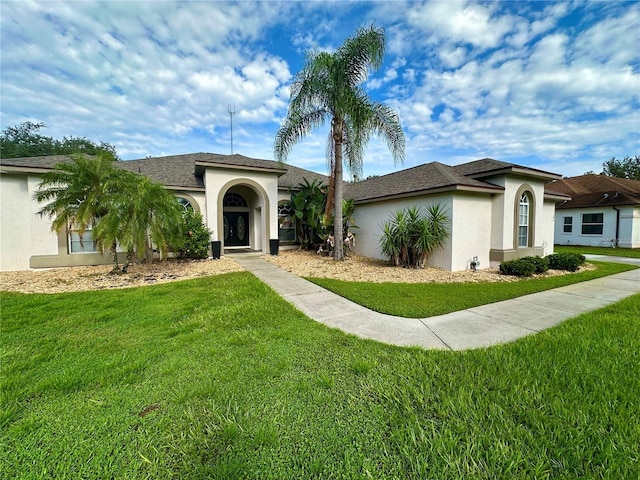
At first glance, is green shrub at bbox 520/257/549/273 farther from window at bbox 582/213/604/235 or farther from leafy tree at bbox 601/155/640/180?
leafy tree at bbox 601/155/640/180

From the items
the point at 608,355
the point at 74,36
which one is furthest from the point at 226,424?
the point at 74,36

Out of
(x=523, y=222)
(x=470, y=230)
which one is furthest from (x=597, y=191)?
(x=470, y=230)

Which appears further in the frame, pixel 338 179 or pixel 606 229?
pixel 606 229

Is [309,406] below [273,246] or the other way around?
below

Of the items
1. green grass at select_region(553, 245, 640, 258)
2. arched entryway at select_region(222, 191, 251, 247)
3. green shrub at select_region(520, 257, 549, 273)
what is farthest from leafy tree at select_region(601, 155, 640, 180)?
arched entryway at select_region(222, 191, 251, 247)

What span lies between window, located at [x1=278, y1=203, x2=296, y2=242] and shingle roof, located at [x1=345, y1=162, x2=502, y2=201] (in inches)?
167

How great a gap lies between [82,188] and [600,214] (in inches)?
1249

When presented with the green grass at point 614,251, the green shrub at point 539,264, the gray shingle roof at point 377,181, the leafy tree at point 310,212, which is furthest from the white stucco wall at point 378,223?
the green grass at point 614,251

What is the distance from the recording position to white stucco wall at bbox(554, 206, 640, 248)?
19.0 m

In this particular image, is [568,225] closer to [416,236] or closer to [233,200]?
[416,236]

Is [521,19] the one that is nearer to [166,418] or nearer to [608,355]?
[608,355]

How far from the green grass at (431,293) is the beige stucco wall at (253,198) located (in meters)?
6.55

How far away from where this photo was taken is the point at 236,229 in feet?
55.9

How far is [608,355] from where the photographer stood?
362cm
